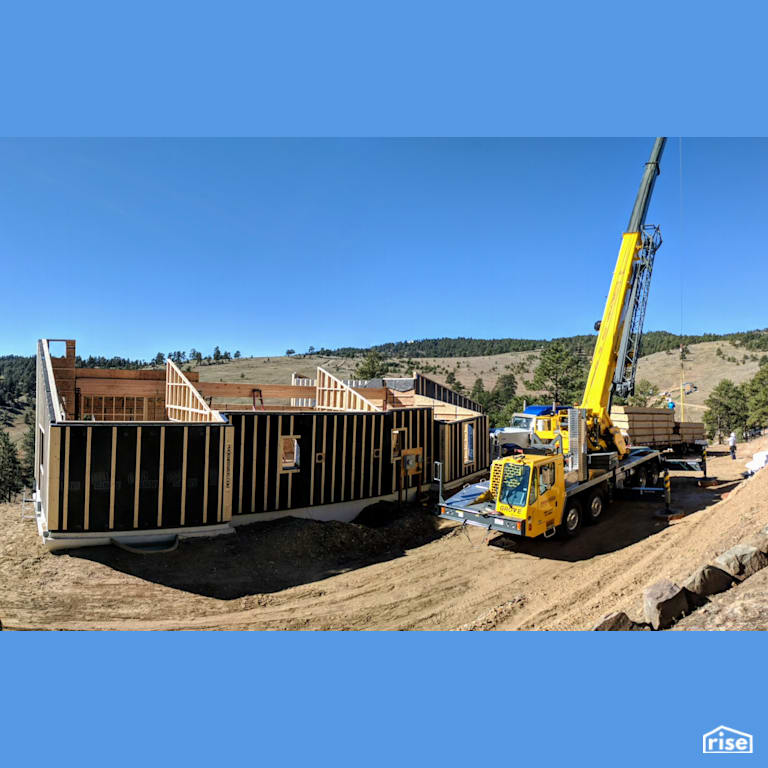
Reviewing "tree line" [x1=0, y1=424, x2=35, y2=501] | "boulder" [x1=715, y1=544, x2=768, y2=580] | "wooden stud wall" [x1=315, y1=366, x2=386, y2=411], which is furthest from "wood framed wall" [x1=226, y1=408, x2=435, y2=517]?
"tree line" [x1=0, y1=424, x2=35, y2=501]

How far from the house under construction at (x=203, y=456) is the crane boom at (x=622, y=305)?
5637mm

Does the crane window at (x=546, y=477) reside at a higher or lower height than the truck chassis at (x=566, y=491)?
higher

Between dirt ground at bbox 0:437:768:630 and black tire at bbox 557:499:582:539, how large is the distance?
0.37m

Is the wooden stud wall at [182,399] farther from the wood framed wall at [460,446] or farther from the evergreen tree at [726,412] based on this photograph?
the evergreen tree at [726,412]

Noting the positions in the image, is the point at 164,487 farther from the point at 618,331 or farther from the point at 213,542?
the point at 618,331

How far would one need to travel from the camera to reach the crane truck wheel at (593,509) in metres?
13.6

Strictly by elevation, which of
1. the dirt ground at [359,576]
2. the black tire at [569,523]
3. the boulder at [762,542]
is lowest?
the dirt ground at [359,576]

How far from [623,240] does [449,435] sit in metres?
9.01

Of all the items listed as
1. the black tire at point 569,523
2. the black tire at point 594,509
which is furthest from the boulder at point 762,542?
the black tire at point 594,509

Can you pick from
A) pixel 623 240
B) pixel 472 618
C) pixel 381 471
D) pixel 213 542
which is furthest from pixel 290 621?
pixel 623 240

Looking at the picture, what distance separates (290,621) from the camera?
8.52 meters

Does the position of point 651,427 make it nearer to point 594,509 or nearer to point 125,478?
point 594,509

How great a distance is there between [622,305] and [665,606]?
446 inches

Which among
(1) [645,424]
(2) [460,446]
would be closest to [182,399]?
(2) [460,446]
